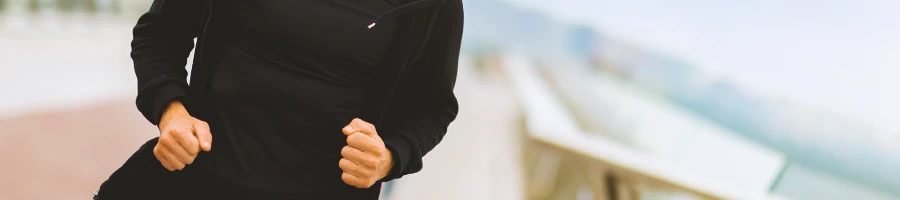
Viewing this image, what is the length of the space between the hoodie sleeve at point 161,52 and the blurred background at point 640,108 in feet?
3.66

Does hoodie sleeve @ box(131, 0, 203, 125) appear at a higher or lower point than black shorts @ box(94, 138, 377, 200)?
higher

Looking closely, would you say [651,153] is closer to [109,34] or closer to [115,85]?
[115,85]

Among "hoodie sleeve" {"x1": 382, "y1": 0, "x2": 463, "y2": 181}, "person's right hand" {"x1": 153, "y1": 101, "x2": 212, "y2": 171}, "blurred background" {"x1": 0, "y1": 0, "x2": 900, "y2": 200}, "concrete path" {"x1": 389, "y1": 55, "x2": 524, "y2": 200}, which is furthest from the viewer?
"concrete path" {"x1": 389, "y1": 55, "x2": 524, "y2": 200}

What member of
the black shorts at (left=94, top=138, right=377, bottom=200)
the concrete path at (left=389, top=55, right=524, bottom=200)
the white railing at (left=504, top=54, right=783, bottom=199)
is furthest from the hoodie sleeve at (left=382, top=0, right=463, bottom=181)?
the concrete path at (left=389, top=55, right=524, bottom=200)

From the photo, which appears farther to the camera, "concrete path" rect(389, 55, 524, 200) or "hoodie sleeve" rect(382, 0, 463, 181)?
"concrete path" rect(389, 55, 524, 200)

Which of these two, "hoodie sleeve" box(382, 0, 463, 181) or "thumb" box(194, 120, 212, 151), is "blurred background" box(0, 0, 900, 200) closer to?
"hoodie sleeve" box(382, 0, 463, 181)

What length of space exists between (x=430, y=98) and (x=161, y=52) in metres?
0.27

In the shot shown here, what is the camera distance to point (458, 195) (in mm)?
2098

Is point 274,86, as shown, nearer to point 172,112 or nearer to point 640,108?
point 172,112

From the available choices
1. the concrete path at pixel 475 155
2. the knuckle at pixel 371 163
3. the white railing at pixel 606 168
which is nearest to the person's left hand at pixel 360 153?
the knuckle at pixel 371 163

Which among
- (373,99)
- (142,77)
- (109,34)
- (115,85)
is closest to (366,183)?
(373,99)

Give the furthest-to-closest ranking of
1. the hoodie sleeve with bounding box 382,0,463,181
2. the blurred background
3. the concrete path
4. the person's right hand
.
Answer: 1. the concrete path
2. the blurred background
3. the hoodie sleeve with bounding box 382,0,463,181
4. the person's right hand

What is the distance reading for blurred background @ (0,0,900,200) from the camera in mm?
1378

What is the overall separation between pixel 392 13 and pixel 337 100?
0.34 feet
